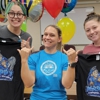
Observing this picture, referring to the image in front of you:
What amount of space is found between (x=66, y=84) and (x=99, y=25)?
1.76 ft

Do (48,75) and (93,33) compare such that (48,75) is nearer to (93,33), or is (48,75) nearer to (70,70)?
(70,70)

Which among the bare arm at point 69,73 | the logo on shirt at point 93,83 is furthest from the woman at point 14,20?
the logo on shirt at point 93,83

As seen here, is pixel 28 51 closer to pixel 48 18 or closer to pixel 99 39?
pixel 99 39

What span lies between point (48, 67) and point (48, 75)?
6cm

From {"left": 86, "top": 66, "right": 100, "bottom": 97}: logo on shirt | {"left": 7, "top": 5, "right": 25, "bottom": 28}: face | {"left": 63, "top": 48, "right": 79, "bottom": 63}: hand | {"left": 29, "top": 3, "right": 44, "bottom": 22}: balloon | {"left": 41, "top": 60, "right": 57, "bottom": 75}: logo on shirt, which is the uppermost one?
{"left": 29, "top": 3, "right": 44, "bottom": 22}: balloon

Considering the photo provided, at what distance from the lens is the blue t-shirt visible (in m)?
1.45

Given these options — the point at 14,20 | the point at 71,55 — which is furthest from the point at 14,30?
the point at 71,55

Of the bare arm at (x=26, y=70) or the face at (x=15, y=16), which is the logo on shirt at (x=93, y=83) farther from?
the face at (x=15, y=16)

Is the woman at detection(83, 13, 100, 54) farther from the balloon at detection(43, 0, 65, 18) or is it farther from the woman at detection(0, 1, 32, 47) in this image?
the balloon at detection(43, 0, 65, 18)

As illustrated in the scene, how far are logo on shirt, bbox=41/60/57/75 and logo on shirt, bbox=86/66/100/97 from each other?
0.93 feet

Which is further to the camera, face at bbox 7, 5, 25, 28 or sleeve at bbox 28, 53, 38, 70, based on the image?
face at bbox 7, 5, 25, 28

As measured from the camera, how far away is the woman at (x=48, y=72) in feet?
4.67

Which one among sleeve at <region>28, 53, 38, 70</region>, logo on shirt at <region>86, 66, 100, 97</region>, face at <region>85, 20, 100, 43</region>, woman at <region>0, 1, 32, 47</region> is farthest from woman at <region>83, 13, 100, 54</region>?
woman at <region>0, 1, 32, 47</region>

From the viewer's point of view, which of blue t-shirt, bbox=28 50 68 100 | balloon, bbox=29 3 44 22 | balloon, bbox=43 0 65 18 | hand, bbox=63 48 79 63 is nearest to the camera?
hand, bbox=63 48 79 63
